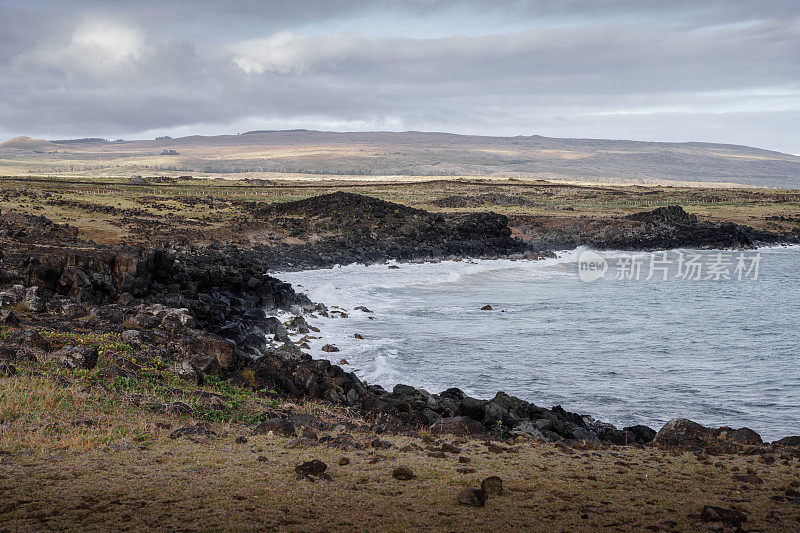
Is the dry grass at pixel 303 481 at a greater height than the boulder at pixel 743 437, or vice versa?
the dry grass at pixel 303 481

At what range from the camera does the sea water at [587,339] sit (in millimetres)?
16188

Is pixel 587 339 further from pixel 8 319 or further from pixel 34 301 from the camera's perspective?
pixel 8 319

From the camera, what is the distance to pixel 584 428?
512 inches

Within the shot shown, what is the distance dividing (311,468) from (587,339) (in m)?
17.5

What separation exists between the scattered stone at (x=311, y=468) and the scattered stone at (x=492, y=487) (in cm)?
212

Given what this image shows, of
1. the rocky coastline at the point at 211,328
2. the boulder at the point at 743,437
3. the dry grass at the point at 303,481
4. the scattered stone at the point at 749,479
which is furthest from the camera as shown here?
the rocky coastline at the point at 211,328

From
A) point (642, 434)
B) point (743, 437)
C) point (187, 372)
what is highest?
point (187, 372)

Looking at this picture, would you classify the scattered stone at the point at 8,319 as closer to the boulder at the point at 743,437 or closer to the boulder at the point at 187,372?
the boulder at the point at 187,372

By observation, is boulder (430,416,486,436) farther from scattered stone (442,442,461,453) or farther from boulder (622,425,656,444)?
boulder (622,425,656,444)

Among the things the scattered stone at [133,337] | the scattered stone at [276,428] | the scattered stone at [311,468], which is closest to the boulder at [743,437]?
the scattered stone at [311,468]

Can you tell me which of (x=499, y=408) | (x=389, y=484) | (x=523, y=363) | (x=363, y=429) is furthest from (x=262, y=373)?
(x=523, y=363)

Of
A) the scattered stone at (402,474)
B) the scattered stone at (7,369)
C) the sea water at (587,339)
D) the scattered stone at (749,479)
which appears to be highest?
the scattered stone at (7,369)

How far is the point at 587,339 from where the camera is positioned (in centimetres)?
2308

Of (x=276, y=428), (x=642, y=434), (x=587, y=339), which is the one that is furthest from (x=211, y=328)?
(x=587, y=339)
